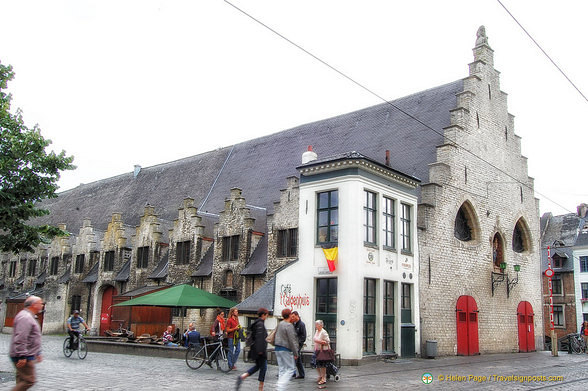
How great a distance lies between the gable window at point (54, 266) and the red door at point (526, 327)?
30.6 metres

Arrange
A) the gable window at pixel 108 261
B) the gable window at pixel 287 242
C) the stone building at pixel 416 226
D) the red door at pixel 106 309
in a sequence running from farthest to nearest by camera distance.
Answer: the gable window at pixel 108 261 < the red door at pixel 106 309 < the gable window at pixel 287 242 < the stone building at pixel 416 226

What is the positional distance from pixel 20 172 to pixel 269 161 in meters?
17.5

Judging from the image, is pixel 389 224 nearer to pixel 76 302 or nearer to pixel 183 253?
pixel 183 253

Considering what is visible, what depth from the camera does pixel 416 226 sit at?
22.1 metres

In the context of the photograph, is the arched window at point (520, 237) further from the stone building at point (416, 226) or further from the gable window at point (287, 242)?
the gable window at point (287, 242)

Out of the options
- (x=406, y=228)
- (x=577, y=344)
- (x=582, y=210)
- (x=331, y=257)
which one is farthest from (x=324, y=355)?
(x=582, y=210)

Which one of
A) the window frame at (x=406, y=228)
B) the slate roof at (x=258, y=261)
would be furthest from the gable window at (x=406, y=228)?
the slate roof at (x=258, y=261)

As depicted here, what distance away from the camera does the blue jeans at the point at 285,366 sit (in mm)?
10398

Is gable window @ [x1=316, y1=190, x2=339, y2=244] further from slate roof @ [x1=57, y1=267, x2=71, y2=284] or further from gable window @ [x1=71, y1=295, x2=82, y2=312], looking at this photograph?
slate roof @ [x1=57, y1=267, x2=71, y2=284]

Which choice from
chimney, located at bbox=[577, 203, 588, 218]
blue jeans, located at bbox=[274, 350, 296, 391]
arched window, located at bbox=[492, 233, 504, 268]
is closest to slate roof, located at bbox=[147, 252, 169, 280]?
arched window, located at bbox=[492, 233, 504, 268]

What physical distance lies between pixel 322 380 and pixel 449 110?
1653cm

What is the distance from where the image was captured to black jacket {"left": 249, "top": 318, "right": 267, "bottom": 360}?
11.2 m

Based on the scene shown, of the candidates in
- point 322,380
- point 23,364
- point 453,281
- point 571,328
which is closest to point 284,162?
point 453,281

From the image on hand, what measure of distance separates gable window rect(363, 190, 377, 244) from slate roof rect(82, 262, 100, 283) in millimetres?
22010
